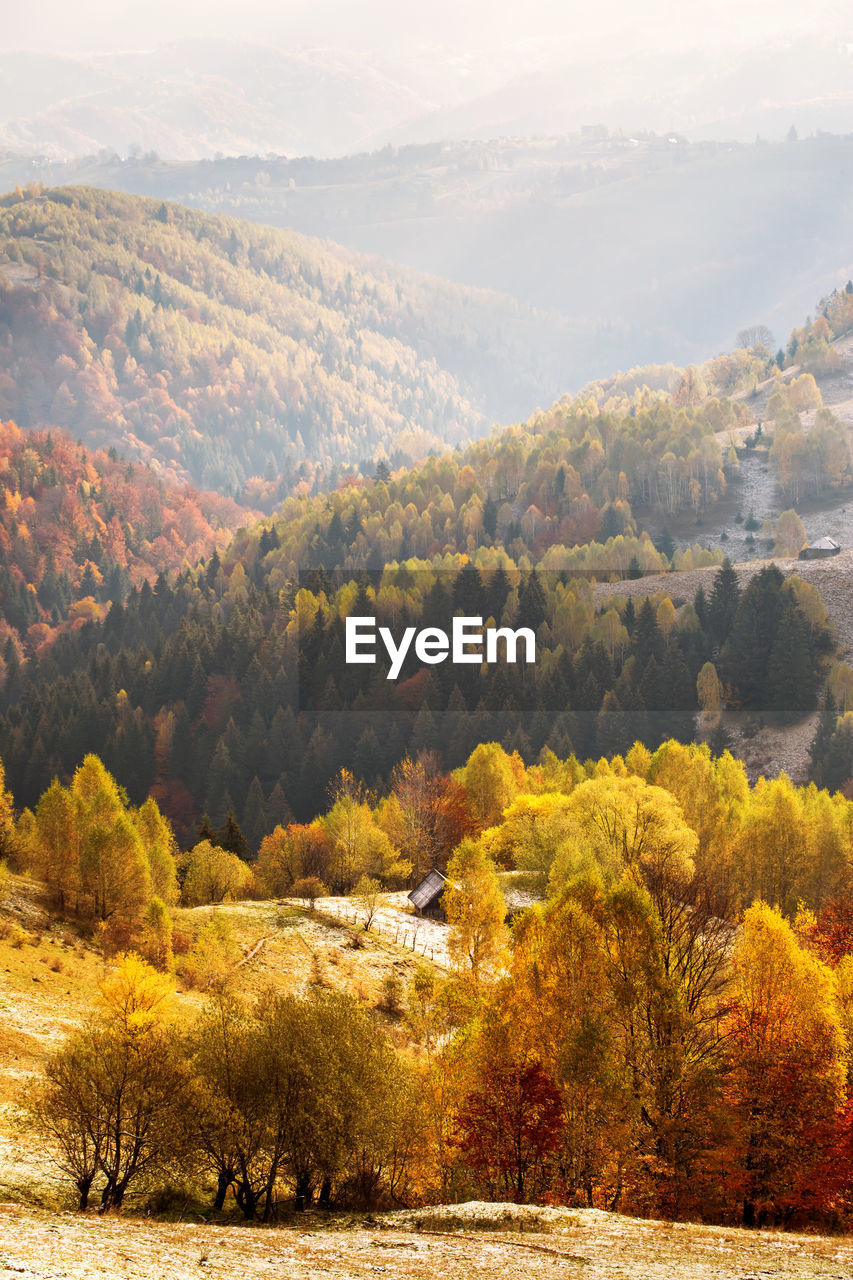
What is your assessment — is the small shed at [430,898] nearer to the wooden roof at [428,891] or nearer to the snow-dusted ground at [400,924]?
the wooden roof at [428,891]

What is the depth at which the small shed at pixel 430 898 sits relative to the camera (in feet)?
337

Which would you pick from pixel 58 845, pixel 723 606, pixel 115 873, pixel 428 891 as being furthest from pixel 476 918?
pixel 723 606

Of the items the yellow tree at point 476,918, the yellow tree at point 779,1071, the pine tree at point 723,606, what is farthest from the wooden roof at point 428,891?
the pine tree at point 723,606

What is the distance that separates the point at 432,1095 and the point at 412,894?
2070 inches

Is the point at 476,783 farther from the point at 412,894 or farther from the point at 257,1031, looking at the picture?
the point at 257,1031

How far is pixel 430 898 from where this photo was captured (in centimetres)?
10262

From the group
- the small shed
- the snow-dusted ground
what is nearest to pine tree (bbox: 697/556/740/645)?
the small shed

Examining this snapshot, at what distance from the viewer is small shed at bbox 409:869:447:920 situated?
10262cm

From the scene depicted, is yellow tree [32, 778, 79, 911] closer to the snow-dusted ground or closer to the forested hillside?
the snow-dusted ground

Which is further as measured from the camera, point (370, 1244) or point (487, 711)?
point (487, 711)

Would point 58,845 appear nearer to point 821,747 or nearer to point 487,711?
point 487,711

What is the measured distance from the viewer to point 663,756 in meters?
127

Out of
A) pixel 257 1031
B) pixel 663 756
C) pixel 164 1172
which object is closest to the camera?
pixel 164 1172

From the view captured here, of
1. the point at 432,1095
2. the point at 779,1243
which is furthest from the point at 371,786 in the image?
the point at 779,1243
